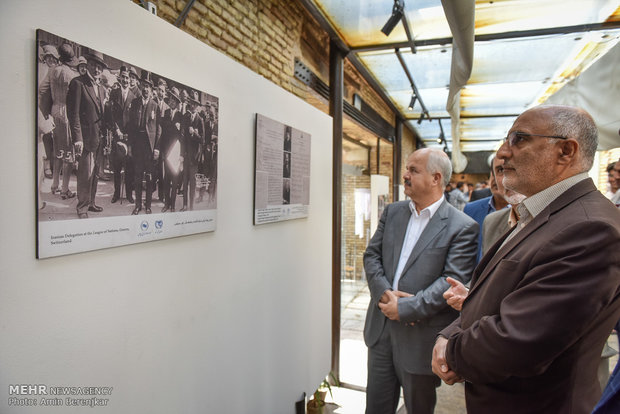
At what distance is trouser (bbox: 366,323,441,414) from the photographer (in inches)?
95.5

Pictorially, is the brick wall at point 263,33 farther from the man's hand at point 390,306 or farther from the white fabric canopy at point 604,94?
the white fabric canopy at point 604,94

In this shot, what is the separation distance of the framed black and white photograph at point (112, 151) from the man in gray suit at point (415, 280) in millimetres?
1307

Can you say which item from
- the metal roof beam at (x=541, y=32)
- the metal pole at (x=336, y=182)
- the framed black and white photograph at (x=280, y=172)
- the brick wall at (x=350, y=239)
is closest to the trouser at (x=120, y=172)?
the framed black and white photograph at (x=280, y=172)

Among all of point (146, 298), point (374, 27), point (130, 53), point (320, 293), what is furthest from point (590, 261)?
point (374, 27)

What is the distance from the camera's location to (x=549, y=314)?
3.89ft

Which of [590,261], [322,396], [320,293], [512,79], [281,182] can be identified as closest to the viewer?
[590,261]

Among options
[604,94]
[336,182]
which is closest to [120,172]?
[336,182]

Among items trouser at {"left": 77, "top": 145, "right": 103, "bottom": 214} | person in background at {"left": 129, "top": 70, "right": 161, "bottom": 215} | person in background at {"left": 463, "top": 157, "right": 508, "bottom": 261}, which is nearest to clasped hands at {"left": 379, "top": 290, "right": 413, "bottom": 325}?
person in background at {"left": 463, "top": 157, "right": 508, "bottom": 261}

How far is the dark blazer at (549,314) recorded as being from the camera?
1170 mm

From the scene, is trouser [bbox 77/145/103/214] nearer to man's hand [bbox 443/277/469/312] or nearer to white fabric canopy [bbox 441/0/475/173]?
man's hand [bbox 443/277/469/312]

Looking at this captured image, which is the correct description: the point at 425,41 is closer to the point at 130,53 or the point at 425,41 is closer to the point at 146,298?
the point at 130,53

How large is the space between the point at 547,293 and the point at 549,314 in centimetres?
6

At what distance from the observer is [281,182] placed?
2.74 meters

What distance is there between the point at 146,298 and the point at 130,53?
3.29ft
